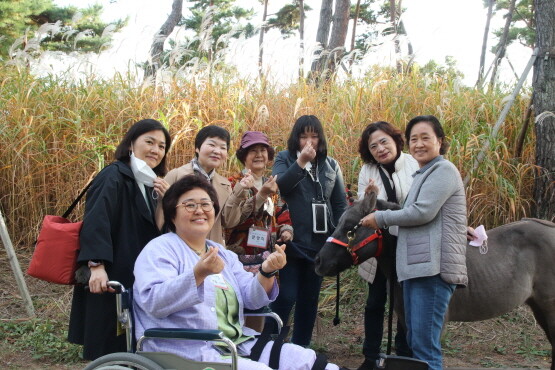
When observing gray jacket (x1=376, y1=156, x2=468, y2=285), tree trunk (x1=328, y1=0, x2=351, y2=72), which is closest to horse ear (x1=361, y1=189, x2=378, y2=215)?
gray jacket (x1=376, y1=156, x2=468, y2=285)

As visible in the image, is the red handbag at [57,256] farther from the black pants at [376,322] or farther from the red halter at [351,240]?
the black pants at [376,322]

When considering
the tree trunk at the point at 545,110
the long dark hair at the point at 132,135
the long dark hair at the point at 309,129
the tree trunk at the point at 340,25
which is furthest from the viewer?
the tree trunk at the point at 340,25

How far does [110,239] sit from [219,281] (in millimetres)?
645

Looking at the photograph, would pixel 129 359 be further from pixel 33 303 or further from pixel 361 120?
pixel 361 120

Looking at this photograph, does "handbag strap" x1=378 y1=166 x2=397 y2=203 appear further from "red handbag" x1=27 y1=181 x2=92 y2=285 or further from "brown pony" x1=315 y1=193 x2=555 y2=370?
"red handbag" x1=27 y1=181 x2=92 y2=285

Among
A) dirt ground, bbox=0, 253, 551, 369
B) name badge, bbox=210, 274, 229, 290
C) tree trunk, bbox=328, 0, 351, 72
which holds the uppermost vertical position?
tree trunk, bbox=328, 0, 351, 72

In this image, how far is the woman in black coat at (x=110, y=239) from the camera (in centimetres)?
297

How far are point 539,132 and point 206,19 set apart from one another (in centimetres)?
500

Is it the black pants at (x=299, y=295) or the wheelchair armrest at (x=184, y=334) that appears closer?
the wheelchair armrest at (x=184, y=334)

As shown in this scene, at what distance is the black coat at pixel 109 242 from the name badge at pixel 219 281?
52 centimetres

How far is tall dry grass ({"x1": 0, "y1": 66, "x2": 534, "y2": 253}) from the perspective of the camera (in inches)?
244

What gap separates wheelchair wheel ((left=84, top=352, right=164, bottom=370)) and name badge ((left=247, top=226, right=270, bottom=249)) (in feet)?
5.10

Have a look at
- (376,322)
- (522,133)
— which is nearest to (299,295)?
(376,322)

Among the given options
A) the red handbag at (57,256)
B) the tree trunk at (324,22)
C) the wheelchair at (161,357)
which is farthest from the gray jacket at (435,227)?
the tree trunk at (324,22)
